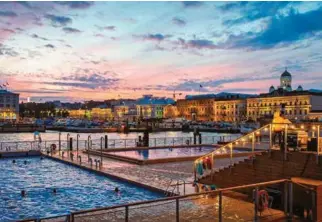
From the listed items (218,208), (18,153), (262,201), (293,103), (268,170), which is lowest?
(18,153)

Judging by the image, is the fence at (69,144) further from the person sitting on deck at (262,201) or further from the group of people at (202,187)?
the person sitting on deck at (262,201)

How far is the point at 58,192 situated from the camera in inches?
902

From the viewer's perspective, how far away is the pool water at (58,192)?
19219 mm

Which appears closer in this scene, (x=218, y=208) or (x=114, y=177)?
(x=218, y=208)

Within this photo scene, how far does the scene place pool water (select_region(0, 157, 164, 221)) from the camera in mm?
19219

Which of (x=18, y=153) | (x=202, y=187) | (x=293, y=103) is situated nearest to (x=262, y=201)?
(x=202, y=187)

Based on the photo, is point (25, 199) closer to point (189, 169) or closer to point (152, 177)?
point (152, 177)

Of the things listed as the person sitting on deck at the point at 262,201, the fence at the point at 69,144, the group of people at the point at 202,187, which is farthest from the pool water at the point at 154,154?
the person sitting on deck at the point at 262,201

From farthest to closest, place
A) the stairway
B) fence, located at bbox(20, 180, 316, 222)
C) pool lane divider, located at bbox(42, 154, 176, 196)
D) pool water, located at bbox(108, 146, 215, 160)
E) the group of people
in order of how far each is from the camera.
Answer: pool water, located at bbox(108, 146, 215, 160) → pool lane divider, located at bbox(42, 154, 176, 196) → the group of people → the stairway → fence, located at bbox(20, 180, 316, 222)

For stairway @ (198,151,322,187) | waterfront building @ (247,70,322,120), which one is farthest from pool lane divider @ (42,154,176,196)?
waterfront building @ (247,70,322,120)

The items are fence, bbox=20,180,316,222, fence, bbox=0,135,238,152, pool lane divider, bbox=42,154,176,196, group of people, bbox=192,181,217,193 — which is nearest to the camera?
fence, bbox=20,180,316,222

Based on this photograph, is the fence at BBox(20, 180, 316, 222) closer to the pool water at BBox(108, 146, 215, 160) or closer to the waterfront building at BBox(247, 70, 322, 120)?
the pool water at BBox(108, 146, 215, 160)

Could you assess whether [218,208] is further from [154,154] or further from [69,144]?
[69,144]

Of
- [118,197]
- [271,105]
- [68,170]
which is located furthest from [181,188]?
[271,105]
